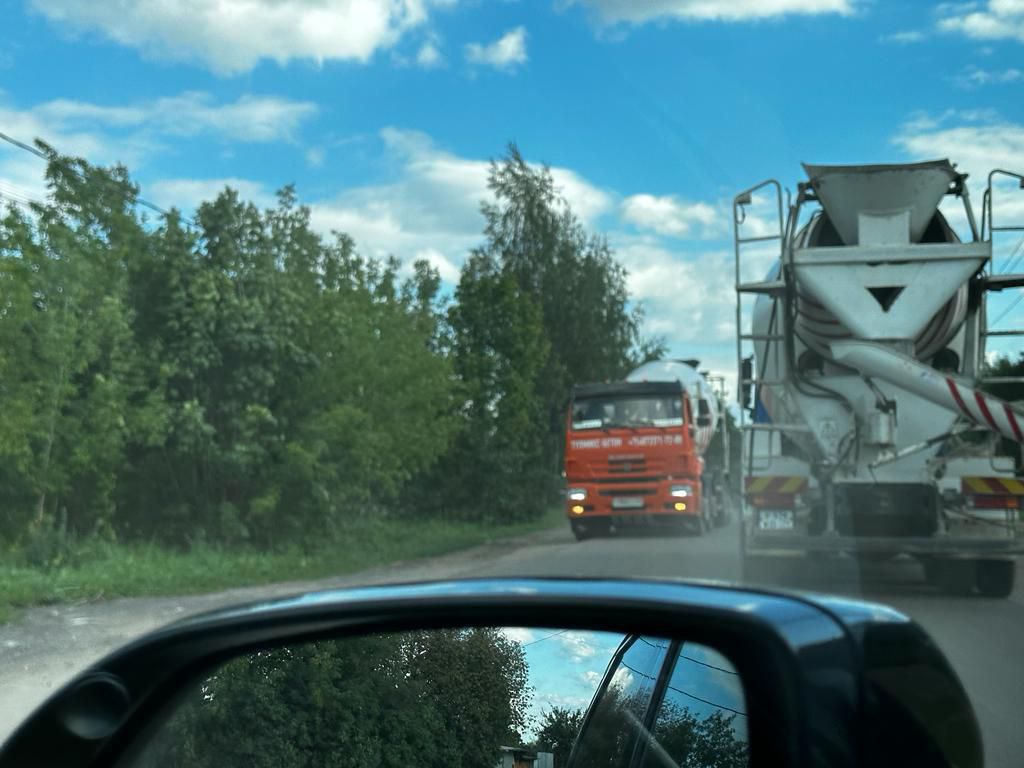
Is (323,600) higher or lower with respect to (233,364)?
lower

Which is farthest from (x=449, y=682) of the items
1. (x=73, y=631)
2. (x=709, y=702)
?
(x=73, y=631)

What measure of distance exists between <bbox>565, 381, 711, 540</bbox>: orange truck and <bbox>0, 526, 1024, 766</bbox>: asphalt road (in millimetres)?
2792

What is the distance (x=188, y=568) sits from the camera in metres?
16.1

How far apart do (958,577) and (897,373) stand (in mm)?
2335

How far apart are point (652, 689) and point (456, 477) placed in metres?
30.6

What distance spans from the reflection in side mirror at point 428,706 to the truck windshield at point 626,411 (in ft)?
75.1

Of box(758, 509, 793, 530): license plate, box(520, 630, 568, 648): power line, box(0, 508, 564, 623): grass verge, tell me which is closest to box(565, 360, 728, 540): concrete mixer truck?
box(0, 508, 564, 623): grass verge

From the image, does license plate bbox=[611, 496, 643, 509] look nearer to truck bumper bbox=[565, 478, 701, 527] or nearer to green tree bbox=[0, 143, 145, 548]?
truck bumper bbox=[565, 478, 701, 527]

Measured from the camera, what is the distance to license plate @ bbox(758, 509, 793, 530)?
Result: 1325 centimetres

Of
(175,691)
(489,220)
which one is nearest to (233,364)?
(175,691)

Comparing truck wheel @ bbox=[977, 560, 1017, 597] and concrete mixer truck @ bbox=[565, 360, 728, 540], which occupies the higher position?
concrete mixer truck @ bbox=[565, 360, 728, 540]

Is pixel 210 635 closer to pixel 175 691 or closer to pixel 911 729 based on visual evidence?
pixel 175 691

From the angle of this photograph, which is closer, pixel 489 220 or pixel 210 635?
pixel 210 635

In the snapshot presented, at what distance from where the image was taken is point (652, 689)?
80.7 inches
